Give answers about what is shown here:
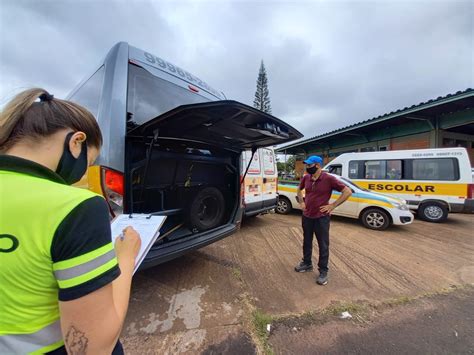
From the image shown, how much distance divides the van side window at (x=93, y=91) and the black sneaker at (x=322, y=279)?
11.3ft

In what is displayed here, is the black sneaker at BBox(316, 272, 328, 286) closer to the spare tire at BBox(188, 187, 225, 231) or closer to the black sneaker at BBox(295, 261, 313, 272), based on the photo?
the black sneaker at BBox(295, 261, 313, 272)

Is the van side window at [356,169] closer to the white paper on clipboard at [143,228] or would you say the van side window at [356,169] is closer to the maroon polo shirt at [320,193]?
the maroon polo shirt at [320,193]

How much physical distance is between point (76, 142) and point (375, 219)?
22.6 feet

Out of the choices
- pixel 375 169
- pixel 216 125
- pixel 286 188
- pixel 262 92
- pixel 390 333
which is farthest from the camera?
pixel 262 92

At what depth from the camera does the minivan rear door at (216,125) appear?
1.88 metres

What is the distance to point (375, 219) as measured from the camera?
6.04 m


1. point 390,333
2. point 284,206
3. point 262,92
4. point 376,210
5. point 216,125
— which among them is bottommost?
point 390,333

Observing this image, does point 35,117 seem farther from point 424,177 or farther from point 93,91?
point 424,177

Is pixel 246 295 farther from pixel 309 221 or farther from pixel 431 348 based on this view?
pixel 431 348

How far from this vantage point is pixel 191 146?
2.83 meters

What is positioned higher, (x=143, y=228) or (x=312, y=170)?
(x=312, y=170)

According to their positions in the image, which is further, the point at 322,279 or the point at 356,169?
the point at 356,169

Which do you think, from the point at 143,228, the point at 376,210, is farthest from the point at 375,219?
the point at 143,228

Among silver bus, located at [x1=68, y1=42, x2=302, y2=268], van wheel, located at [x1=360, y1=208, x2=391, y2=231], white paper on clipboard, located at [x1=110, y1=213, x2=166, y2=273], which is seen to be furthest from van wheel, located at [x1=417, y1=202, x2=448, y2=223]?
white paper on clipboard, located at [x1=110, y1=213, x2=166, y2=273]
